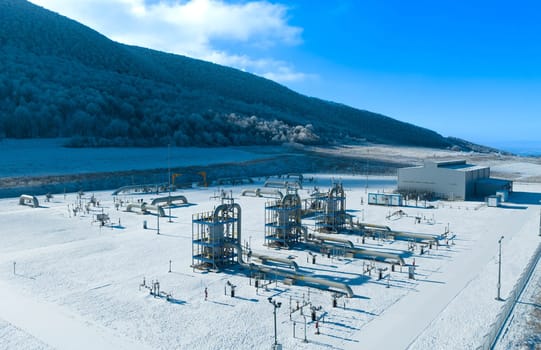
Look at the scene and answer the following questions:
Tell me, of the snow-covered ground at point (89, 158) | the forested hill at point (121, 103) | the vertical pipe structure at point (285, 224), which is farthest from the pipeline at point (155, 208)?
the forested hill at point (121, 103)

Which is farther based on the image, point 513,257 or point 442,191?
point 442,191

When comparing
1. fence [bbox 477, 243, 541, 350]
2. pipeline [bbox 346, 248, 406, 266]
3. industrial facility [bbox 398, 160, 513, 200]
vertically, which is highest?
industrial facility [bbox 398, 160, 513, 200]

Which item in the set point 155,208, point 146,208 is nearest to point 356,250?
point 155,208

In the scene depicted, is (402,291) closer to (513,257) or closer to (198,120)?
(513,257)

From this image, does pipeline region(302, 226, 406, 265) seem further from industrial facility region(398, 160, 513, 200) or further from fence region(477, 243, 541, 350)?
industrial facility region(398, 160, 513, 200)

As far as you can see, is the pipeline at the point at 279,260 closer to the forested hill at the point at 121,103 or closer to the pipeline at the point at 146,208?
the pipeline at the point at 146,208

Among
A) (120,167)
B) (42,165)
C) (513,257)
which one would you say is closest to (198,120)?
(120,167)

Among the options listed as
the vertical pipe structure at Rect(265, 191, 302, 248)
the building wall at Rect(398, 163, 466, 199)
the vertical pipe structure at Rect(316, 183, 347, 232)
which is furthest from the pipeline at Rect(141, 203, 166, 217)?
the building wall at Rect(398, 163, 466, 199)
